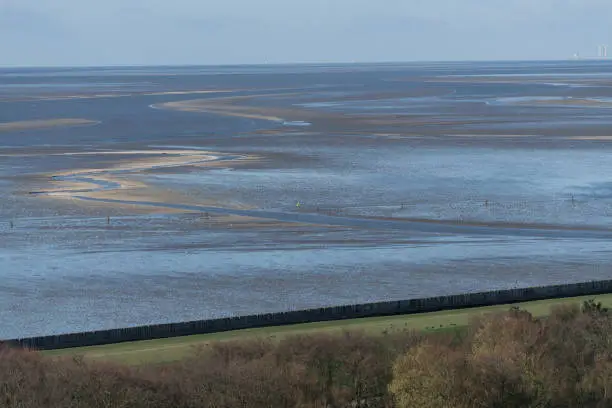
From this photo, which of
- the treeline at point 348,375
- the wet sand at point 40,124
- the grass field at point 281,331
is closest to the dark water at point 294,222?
the grass field at point 281,331

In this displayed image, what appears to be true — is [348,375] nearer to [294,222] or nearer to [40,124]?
[294,222]

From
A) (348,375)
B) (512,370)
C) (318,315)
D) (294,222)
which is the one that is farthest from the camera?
(294,222)

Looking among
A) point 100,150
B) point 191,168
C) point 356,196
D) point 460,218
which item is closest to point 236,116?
point 100,150

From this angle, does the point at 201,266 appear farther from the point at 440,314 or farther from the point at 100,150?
the point at 100,150

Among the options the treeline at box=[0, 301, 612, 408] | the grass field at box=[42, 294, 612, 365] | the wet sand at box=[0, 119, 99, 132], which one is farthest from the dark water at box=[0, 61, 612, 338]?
the treeline at box=[0, 301, 612, 408]

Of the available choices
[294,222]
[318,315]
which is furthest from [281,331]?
[294,222]
